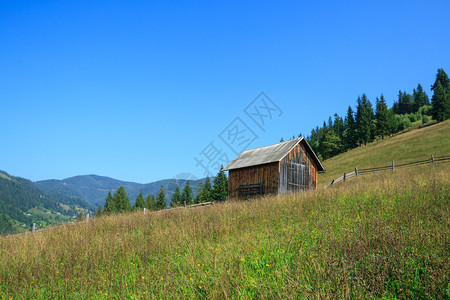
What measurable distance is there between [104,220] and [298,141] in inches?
707

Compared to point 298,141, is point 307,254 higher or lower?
lower

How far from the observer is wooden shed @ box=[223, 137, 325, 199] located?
79.4 feet

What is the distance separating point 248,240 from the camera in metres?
6.97

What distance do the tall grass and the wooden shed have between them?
13776 mm

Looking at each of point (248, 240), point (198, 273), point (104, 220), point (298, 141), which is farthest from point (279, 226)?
point (298, 141)

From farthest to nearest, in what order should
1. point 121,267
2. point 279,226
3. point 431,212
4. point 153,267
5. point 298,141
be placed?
point 298,141, point 279,226, point 431,212, point 121,267, point 153,267

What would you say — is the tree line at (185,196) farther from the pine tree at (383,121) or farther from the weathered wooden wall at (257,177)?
the pine tree at (383,121)

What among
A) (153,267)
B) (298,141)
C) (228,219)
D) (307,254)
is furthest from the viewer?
(298,141)

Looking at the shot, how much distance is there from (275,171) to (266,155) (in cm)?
236

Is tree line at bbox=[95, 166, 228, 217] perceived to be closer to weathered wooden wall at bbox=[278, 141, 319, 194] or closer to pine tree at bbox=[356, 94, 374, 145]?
weathered wooden wall at bbox=[278, 141, 319, 194]

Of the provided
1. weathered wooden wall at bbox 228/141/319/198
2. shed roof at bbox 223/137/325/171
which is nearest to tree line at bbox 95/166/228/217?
shed roof at bbox 223/137/325/171

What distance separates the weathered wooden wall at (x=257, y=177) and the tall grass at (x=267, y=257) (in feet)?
44.9

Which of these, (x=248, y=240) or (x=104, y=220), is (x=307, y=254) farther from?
(x=104, y=220)

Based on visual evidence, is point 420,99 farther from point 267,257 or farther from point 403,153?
point 267,257
